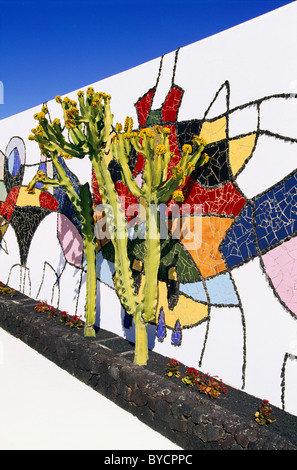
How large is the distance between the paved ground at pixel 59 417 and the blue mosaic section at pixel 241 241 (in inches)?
85.6

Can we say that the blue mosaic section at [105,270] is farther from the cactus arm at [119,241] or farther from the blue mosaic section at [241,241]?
the blue mosaic section at [241,241]

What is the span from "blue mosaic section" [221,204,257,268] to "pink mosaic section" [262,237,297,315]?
0.26 m

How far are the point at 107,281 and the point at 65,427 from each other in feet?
9.18

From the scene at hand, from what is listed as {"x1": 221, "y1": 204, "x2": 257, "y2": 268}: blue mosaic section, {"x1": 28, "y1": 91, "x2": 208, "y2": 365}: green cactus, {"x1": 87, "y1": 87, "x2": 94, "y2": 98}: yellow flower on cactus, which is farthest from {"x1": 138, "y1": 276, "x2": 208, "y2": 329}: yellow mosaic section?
{"x1": 87, "y1": 87, "x2": 94, "y2": 98}: yellow flower on cactus

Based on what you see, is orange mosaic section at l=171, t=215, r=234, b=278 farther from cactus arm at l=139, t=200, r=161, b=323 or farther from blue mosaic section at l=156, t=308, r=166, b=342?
blue mosaic section at l=156, t=308, r=166, b=342

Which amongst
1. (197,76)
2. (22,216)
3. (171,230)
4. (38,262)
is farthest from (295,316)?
(22,216)

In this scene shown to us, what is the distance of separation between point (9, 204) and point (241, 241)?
7.42 meters

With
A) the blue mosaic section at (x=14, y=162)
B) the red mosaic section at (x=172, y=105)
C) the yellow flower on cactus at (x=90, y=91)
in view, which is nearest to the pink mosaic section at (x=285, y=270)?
the red mosaic section at (x=172, y=105)

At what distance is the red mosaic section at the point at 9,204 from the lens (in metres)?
9.95

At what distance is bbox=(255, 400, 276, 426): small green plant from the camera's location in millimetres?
3892

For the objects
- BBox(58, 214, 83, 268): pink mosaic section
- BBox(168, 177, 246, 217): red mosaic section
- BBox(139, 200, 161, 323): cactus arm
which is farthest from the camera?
BBox(58, 214, 83, 268): pink mosaic section

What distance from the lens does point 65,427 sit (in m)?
4.34

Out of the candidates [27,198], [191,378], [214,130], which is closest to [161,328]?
[191,378]

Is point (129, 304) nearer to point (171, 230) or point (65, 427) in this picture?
point (171, 230)
